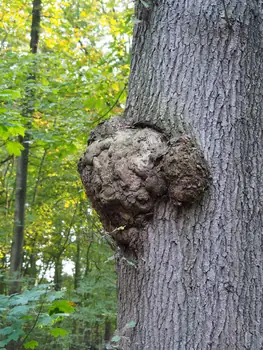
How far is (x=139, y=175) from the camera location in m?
1.75

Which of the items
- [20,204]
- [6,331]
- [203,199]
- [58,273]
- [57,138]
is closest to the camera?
[203,199]

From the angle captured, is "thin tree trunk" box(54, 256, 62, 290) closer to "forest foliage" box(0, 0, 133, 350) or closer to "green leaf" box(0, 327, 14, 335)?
"forest foliage" box(0, 0, 133, 350)

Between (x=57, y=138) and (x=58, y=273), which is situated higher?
(x=57, y=138)

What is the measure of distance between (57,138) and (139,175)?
14.0 ft

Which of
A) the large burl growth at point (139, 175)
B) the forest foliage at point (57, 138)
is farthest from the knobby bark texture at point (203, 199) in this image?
the forest foliage at point (57, 138)

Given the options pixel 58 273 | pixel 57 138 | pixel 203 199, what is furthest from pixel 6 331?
pixel 58 273

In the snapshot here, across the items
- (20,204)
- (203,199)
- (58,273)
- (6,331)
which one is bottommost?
(58,273)

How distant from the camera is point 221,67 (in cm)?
187

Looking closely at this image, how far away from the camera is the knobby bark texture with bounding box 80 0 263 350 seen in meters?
1.57

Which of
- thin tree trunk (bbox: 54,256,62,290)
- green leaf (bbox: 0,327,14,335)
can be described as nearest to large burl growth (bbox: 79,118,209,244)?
green leaf (bbox: 0,327,14,335)

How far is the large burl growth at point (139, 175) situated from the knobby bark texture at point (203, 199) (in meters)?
0.05

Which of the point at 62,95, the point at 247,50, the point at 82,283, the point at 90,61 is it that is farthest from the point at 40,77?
the point at 247,50

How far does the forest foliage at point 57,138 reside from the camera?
134 inches

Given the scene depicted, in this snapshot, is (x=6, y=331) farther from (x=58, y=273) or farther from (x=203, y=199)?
(x=58, y=273)
